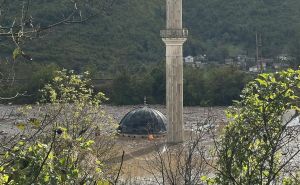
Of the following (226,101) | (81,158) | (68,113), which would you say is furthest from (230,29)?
(81,158)

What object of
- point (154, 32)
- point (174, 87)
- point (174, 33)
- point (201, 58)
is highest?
point (154, 32)

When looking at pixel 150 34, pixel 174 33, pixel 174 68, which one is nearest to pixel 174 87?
pixel 174 68

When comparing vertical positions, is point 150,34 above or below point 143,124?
above

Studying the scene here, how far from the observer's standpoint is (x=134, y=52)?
58.8 metres

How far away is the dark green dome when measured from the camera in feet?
83.1

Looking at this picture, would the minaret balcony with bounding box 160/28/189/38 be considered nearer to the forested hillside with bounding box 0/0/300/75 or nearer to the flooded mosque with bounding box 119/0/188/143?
the flooded mosque with bounding box 119/0/188/143

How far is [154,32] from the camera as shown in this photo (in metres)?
62.6

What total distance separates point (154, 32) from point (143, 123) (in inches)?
1495

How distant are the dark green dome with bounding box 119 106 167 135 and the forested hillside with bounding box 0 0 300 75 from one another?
26.0 metres

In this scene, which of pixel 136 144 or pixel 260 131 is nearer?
pixel 260 131

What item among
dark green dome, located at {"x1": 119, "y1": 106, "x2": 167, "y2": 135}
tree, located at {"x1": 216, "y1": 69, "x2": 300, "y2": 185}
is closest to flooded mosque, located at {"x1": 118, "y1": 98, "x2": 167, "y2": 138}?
dark green dome, located at {"x1": 119, "y1": 106, "x2": 167, "y2": 135}

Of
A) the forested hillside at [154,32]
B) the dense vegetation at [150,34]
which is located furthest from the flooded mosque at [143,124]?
the forested hillside at [154,32]

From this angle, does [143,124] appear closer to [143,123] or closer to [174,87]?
[143,123]

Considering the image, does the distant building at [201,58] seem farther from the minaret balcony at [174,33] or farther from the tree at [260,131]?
the tree at [260,131]
